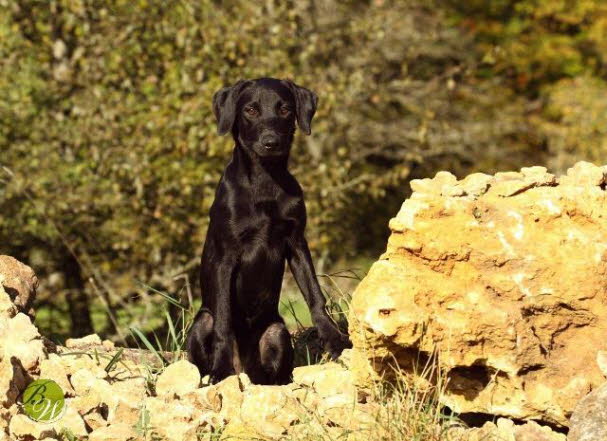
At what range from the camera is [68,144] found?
10352mm

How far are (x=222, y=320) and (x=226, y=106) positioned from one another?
1.21 metres

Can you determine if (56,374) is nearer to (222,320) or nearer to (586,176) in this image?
(222,320)

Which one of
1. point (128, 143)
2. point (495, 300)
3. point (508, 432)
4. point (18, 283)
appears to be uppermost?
point (495, 300)

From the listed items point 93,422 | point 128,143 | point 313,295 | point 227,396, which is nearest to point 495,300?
point 227,396

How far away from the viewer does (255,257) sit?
5707 millimetres

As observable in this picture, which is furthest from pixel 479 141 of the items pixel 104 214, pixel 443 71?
pixel 104 214

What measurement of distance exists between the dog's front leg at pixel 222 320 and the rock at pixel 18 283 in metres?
0.95

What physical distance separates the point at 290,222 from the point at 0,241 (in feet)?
16.6

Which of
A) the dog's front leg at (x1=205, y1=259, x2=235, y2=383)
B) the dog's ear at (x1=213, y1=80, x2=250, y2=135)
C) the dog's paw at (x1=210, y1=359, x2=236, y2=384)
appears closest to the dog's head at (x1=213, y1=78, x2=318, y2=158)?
the dog's ear at (x1=213, y1=80, x2=250, y2=135)

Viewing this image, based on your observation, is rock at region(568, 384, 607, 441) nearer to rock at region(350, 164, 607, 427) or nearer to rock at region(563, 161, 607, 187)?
rock at region(350, 164, 607, 427)

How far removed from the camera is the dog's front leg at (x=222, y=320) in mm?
5613

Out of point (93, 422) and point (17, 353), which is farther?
point (17, 353)

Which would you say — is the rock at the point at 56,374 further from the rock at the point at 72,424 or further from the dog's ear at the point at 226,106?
the dog's ear at the point at 226,106

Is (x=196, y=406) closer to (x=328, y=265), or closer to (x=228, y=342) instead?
(x=228, y=342)
